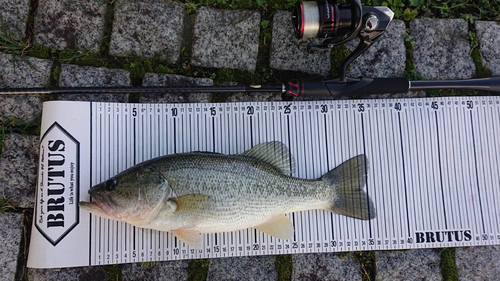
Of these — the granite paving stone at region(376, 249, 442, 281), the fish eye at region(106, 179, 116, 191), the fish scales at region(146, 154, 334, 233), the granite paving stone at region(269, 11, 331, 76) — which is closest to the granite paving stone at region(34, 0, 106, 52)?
the fish eye at region(106, 179, 116, 191)

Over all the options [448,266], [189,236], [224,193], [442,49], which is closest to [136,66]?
[224,193]

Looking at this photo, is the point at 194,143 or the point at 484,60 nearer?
the point at 194,143

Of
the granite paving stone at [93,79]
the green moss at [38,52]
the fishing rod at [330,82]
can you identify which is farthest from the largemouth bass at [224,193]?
the green moss at [38,52]

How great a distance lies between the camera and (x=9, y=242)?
311cm

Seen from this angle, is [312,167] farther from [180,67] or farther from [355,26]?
[180,67]

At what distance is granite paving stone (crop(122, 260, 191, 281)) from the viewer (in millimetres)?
3113

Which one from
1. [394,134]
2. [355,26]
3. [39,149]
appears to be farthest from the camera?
[394,134]

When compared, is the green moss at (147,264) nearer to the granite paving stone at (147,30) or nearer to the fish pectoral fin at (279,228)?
the fish pectoral fin at (279,228)

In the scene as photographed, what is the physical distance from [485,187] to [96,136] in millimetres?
3986

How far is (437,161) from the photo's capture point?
335 centimetres

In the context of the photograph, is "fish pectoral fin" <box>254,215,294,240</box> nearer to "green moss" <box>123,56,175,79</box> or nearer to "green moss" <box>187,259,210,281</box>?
"green moss" <box>187,259,210,281</box>

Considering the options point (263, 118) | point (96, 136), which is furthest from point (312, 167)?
point (96, 136)

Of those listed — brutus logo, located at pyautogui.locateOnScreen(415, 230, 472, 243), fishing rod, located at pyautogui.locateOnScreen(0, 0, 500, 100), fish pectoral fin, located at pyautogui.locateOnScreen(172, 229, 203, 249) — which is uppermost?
fishing rod, located at pyautogui.locateOnScreen(0, 0, 500, 100)

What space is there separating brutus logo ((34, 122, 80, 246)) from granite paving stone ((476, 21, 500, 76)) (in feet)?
14.3
